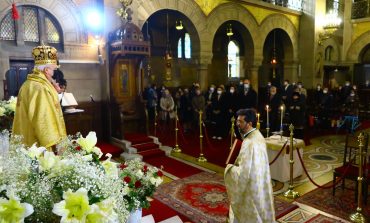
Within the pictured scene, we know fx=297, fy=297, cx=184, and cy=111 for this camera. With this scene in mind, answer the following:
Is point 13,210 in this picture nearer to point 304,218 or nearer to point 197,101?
point 304,218

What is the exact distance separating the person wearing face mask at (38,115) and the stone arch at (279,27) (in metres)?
12.4

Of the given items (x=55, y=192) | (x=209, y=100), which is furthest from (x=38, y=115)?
(x=209, y=100)

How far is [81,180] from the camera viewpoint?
4.42ft

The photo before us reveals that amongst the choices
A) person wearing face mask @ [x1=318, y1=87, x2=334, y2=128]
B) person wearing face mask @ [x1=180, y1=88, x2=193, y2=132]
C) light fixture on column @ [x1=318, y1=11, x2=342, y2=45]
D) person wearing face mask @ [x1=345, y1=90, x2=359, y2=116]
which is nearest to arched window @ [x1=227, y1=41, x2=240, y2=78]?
light fixture on column @ [x1=318, y1=11, x2=342, y2=45]

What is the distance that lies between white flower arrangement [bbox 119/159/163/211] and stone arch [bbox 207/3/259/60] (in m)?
10.4

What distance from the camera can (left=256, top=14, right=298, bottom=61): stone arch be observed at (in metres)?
14.3

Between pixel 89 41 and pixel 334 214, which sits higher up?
pixel 89 41

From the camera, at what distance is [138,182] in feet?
6.61

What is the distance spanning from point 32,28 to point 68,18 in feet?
3.17

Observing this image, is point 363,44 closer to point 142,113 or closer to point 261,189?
point 142,113

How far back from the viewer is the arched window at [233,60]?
18.8m

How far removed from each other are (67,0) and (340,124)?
1027cm

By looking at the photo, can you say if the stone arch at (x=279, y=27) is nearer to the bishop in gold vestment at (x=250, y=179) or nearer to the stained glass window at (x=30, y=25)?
the stained glass window at (x=30, y=25)

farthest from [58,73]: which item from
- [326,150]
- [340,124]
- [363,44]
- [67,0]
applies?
[363,44]
